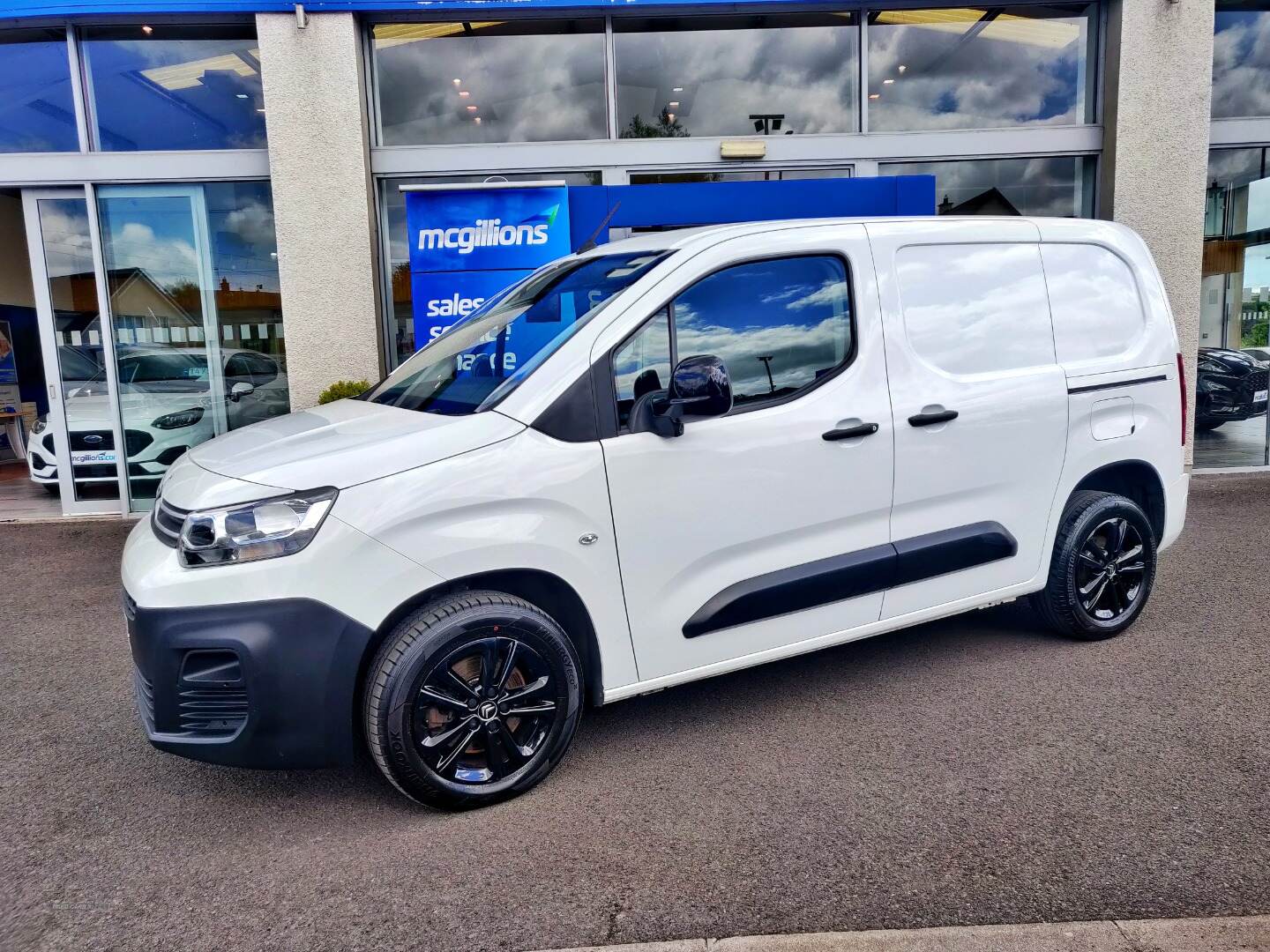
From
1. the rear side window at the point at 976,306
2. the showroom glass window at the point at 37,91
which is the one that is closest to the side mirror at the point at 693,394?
the rear side window at the point at 976,306

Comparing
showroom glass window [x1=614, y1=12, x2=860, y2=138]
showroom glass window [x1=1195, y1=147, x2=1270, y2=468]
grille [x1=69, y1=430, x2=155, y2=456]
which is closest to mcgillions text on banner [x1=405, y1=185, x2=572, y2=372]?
showroom glass window [x1=614, y1=12, x2=860, y2=138]

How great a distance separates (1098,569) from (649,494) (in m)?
2.46

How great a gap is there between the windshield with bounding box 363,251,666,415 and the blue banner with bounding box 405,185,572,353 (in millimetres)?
3538

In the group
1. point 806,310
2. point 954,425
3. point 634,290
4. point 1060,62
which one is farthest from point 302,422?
point 1060,62

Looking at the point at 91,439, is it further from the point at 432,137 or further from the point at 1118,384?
the point at 1118,384

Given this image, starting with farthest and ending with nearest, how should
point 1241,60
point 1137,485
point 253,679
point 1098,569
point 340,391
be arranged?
point 1241,60 → point 340,391 → point 1137,485 → point 1098,569 → point 253,679

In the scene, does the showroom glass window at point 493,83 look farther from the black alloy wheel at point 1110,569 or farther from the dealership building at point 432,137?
the black alloy wheel at point 1110,569

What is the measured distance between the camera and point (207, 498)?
2.94 metres

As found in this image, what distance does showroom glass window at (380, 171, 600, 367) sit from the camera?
832 cm

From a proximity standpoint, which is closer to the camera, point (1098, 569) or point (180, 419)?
point (1098, 569)

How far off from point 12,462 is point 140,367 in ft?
22.9

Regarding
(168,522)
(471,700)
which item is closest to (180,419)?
(168,522)

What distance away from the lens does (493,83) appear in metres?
8.41

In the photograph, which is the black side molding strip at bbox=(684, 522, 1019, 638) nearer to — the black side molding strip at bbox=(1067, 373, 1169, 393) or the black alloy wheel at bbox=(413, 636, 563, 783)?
the black alloy wheel at bbox=(413, 636, 563, 783)
